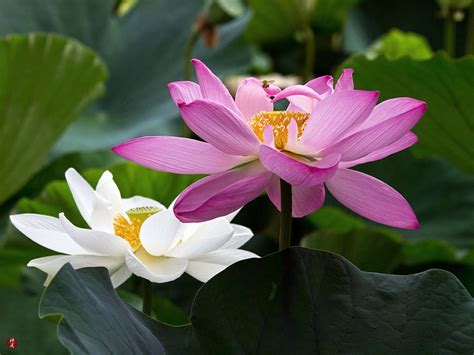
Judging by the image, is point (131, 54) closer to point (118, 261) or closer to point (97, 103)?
point (97, 103)

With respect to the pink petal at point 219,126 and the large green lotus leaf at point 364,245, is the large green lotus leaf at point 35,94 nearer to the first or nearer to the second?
the large green lotus leaf at point 364,245

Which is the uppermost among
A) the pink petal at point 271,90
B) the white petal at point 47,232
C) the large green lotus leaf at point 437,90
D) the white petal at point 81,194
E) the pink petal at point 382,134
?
the pink petal at point 382,134

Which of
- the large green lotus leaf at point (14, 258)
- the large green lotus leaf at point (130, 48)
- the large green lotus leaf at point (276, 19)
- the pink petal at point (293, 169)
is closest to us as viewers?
the pink petal at point (293, 169)

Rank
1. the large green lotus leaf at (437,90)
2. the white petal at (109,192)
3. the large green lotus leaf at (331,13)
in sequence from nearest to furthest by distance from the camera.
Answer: the white petal at (109,192)
the large green lotus leaf at (437,90)
the large green lotus leaf at (331,13)

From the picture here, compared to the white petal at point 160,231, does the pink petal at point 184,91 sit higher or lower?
higher

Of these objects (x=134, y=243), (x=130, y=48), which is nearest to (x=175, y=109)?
(x=130, y=48)

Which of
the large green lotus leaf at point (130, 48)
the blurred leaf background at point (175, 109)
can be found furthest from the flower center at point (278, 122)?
the large green lotus leaf at point (130, 48)

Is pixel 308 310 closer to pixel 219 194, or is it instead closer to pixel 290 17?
pixel 219 194

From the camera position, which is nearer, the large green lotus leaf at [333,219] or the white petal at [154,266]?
the white petal at [154,266]
